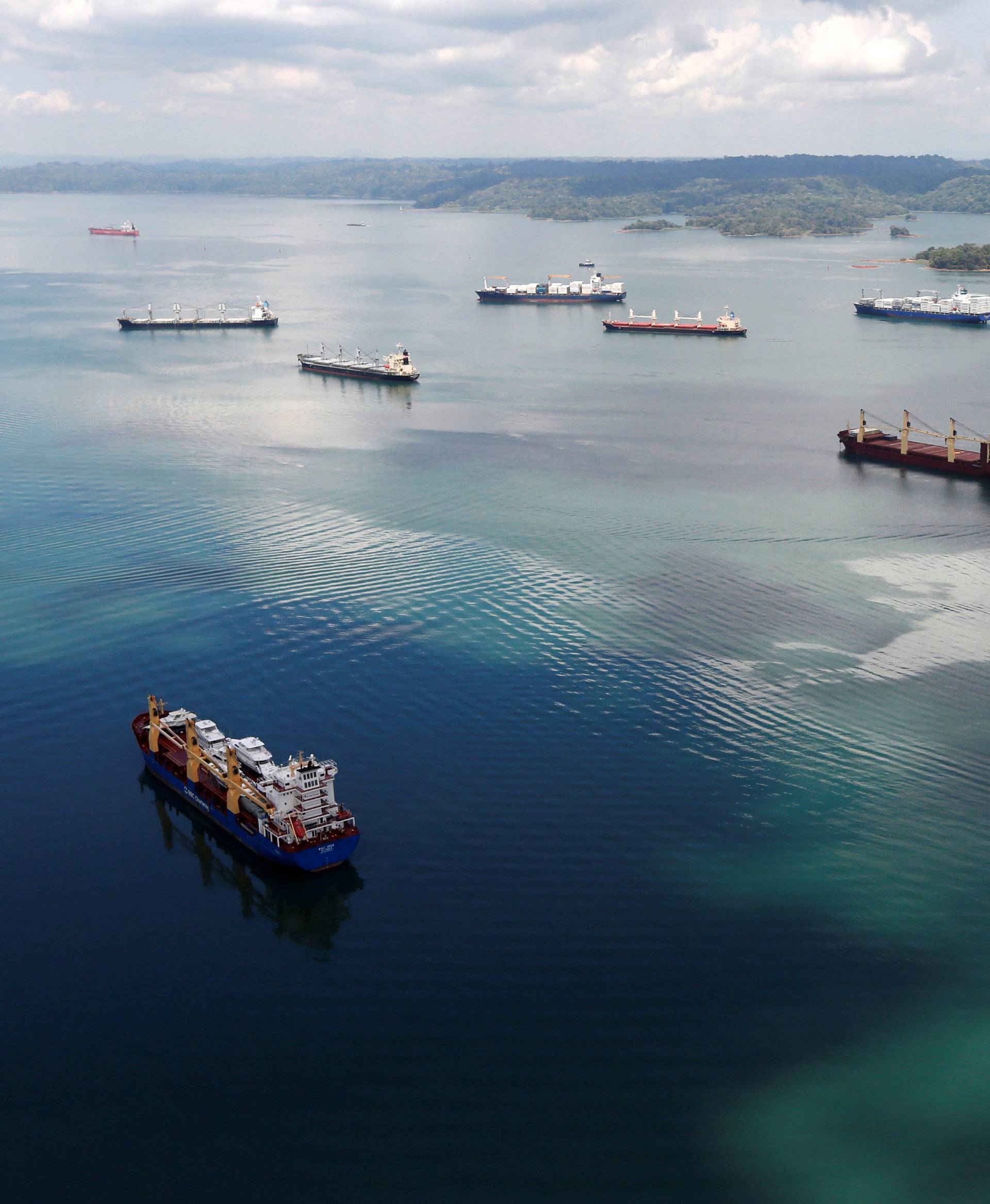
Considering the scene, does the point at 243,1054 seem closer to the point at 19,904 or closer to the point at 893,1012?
the point at 19,904

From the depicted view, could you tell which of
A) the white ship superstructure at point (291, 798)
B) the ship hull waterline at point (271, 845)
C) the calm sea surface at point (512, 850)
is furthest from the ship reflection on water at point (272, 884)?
the white ship superstructure at point (291, 798)

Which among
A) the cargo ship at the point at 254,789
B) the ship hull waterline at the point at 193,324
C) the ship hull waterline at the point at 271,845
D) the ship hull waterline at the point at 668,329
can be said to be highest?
the ship hull waterline at the point at 193,324

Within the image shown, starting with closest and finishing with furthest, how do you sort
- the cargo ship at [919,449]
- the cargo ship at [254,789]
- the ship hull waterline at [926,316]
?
1. the cargo ship at [254,789]
2. the cargo ship at [919,449]
3. the ship hull waterline at [926,316]

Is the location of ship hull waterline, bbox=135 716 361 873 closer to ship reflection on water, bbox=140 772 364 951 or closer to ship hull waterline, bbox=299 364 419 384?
ship reflection on water, bbox=140 772 364 951

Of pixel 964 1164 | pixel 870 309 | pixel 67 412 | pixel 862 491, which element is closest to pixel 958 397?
pixel 862 491

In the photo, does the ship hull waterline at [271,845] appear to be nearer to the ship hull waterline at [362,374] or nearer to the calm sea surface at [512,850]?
the calm sea surface at [512,850]

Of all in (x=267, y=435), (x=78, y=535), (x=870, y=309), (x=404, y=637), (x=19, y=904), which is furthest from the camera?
(x=870, y=309)

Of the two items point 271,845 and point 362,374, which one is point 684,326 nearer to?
point 362,374
